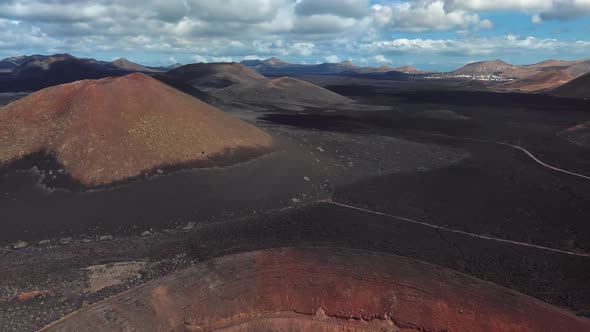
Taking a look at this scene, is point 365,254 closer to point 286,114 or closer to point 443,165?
point 443,165

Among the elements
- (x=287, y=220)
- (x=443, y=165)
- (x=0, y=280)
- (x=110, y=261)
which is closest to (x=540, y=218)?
(x=443, y=165)

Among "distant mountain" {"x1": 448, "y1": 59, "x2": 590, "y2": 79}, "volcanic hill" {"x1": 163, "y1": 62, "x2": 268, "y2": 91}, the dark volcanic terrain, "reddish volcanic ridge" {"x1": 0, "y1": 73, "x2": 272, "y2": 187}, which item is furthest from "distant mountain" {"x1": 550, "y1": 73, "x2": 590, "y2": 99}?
"distant mountain" {"x1": 448, "y1": 59, "x2": 590, "y2": 79}

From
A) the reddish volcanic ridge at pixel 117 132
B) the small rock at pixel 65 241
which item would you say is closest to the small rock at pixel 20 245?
the small rock at pixel 65 241

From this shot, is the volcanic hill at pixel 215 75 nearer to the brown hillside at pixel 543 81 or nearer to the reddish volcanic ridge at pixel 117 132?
the brown hillside at pixel 543 81

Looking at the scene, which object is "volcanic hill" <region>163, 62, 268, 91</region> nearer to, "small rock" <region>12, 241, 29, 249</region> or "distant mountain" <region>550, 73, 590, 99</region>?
"distant mountain" <region>550, 73, 590, 99</region>

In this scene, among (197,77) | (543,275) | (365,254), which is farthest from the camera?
(197,77)
